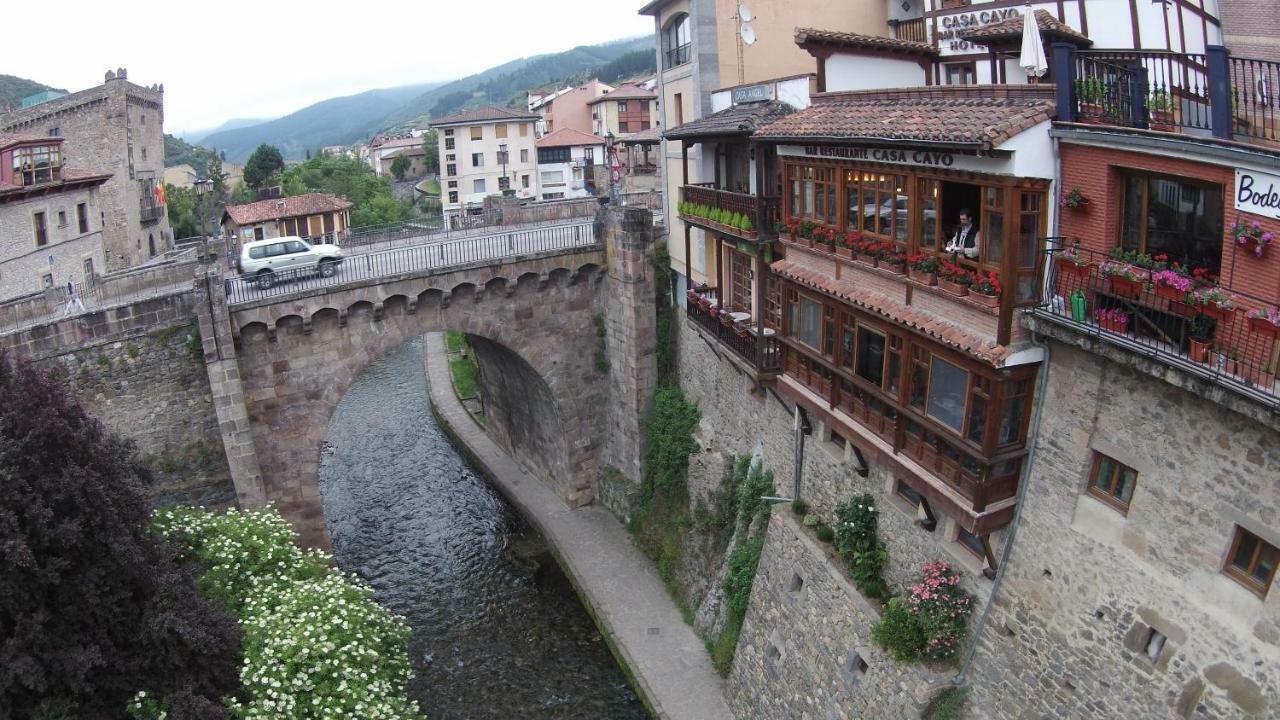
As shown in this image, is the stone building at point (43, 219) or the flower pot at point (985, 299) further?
the stone building at point (43, 219)

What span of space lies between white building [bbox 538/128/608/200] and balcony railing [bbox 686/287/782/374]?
1908 inches

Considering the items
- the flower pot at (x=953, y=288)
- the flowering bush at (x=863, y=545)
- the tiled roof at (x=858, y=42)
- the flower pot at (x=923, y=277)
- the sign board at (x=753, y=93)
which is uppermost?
the tiled roof at (x=858, y=42)

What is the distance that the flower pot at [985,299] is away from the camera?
1269 cm

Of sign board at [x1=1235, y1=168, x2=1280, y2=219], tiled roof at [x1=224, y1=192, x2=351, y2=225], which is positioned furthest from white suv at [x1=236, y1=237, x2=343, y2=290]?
tiled roof at [x1=224, y1=192, x2=351, y2=225]

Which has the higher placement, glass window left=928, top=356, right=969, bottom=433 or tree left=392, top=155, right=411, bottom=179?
tree left=392, top=155, right=411, bottom=179

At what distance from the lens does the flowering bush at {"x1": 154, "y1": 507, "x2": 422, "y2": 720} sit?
16.4m

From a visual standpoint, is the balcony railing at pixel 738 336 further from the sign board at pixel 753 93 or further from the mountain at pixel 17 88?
the mountain at pixel 17 88

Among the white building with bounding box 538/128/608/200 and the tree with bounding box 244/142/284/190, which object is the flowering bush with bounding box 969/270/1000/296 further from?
the tree with bounding box 244/142/284/190

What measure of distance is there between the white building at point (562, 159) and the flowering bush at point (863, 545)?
186 ft

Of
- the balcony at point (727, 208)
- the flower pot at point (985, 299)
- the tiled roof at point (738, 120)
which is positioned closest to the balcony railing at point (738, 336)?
the balcony at point (727, 208)

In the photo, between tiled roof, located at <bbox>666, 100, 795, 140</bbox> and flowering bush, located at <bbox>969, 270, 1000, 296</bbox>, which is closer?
flowering bush, located at <bbox>969, 270, 1000, 296</bbox>

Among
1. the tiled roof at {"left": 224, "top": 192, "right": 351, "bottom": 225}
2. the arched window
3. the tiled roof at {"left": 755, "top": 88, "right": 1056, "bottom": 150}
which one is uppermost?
the arched window

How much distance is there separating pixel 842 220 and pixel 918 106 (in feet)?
8.27

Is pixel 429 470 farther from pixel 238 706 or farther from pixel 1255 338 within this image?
pixel 1255 338
